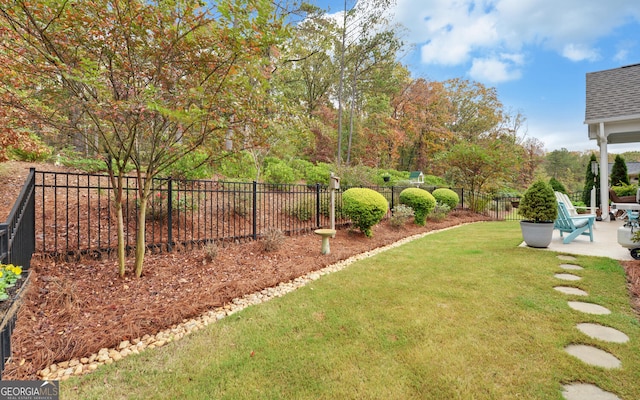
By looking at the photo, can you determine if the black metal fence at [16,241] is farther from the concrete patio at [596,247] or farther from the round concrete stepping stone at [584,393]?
the concrete patio at [596,247]

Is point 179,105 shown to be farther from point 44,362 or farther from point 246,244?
point 246,244

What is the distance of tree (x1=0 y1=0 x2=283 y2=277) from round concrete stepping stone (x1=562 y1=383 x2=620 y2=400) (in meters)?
3.51

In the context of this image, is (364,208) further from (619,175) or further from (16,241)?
(619,175)

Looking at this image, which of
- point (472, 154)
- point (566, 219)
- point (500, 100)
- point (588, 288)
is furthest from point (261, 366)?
point (500, 100)

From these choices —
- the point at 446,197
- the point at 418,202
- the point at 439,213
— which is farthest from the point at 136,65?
the point at 446,197

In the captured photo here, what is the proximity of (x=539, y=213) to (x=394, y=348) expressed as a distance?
15.4ft

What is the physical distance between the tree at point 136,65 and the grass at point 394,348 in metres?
2.09

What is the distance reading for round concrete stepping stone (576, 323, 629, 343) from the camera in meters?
2.24

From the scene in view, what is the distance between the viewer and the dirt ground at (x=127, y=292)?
221 cm

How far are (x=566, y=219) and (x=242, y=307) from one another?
6496 millimetres

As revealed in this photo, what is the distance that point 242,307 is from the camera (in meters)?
3.12

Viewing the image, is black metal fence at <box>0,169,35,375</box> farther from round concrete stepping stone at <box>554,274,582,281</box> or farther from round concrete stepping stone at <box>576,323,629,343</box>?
round concrete stepping stone at <box>554,274,582,281</box>

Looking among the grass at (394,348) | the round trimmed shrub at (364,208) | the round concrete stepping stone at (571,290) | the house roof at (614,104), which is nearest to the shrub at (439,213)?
the round trimmed shrub at (364,208)

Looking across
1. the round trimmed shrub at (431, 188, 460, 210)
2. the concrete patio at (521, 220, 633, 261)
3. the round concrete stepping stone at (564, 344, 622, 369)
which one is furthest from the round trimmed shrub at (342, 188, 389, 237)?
the round trimmed shrub at (431, 188, 460, 210)
